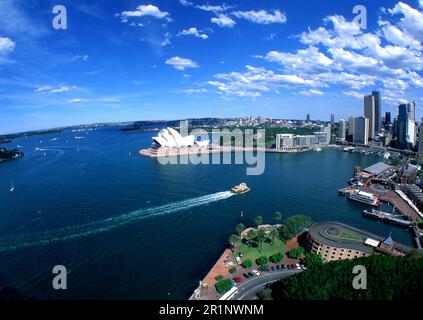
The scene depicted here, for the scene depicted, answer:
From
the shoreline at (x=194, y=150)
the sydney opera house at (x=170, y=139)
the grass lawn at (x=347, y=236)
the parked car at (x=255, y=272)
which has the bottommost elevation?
the parked car at (x=255, y=272)

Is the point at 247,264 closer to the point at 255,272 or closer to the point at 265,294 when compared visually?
the point at 255,272

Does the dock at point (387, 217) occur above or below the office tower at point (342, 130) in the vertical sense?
below

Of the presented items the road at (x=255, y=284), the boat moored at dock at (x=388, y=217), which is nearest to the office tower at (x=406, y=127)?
the boat moored at dock at (x=388, y=217)

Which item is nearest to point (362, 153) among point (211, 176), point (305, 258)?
point (211, 176)

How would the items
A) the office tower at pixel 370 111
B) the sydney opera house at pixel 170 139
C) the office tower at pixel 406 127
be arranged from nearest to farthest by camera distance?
the sydney opera house at pixel 170 139 → the office tower at pixel 406 127 → the office tower at pixel 370 111

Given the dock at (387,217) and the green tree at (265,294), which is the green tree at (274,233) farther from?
the dock at (387,217)
